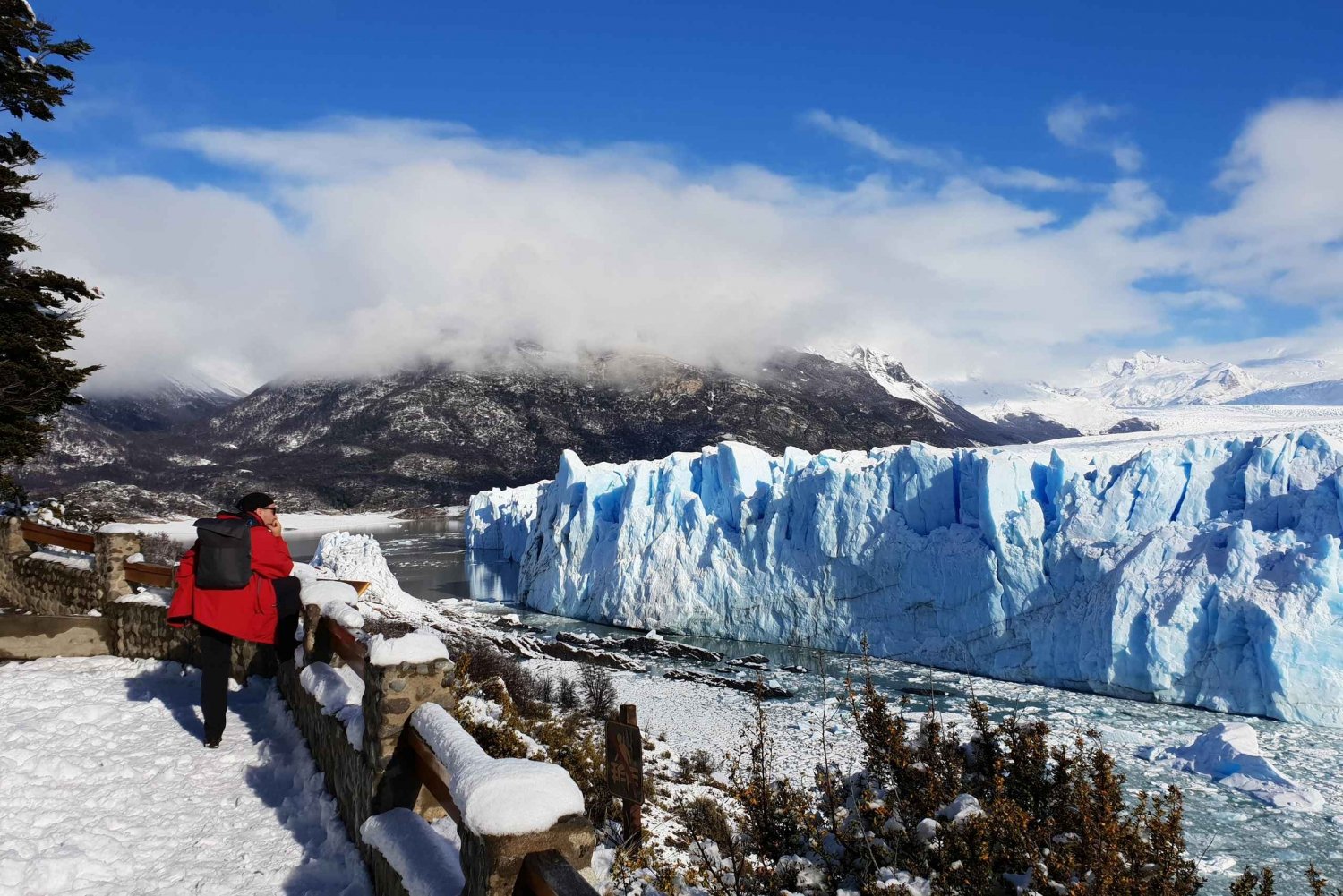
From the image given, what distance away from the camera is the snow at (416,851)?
9.12 feet

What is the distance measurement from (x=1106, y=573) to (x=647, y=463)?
58.7ft

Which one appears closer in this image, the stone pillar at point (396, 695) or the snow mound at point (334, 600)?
the stone pillar at point (396, 695)

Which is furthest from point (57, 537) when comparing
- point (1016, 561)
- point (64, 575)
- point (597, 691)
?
point (1016, 561)

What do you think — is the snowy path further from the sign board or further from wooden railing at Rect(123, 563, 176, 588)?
the sign board

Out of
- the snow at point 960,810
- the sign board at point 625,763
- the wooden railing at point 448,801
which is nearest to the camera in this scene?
the wooden railing at point 448,801

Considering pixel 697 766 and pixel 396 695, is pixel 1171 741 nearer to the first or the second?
pixel 697 766

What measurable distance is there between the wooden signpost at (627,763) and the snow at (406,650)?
77.9 inches

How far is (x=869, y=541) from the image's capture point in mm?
23781

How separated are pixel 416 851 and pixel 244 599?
257 cm

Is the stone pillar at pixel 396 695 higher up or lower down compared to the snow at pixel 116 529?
lower down

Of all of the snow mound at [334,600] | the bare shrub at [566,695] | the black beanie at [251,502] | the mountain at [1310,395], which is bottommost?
the bare shrub at [566,695]

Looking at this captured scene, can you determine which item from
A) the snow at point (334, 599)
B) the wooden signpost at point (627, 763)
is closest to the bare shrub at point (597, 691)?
the wooden signpost at point (627, 763)

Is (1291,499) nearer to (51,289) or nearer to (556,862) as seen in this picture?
(556,862)

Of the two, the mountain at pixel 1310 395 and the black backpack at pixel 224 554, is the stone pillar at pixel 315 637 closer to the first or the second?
the black backpack at pixel 224 554
